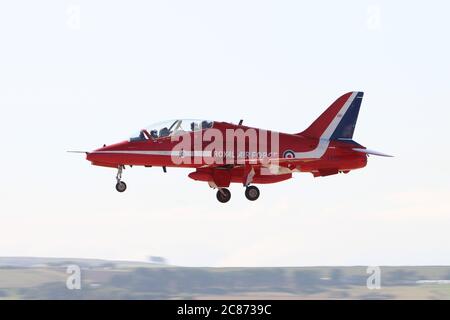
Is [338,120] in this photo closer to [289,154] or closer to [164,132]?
[289,154]

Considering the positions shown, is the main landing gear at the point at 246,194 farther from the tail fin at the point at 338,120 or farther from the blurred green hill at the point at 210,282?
the blurred green hill at the point at 210,282

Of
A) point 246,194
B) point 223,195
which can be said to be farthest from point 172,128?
point 246,194

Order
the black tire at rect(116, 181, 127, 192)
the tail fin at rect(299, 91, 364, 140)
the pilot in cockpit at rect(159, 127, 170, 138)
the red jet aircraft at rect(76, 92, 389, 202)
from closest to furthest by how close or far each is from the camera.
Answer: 1. the black tire at rect(116, 181, 127, 192)
2. the red jet aircraft at rect(76, 92, 389, 202)
3. the pilot in cockpit at rect(159, 127, 170, 138)
4. the tail fin at rect(299, 91, 364, 140)

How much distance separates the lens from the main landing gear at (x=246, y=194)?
49.1 m

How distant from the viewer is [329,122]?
166ft

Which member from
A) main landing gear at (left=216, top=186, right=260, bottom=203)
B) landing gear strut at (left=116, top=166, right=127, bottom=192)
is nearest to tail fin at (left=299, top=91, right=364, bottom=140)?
main landing gear at (left=216, top=186, right=260, bottom=203)

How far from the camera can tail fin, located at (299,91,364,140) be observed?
50469 mm

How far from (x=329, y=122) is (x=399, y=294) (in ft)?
54.9

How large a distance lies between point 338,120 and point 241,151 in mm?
5324

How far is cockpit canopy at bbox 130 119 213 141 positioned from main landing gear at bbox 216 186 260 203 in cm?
347

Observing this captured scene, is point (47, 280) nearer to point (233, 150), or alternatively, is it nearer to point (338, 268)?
point (338, 268)

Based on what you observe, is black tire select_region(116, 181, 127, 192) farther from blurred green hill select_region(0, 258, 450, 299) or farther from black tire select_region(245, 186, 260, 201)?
blurred green hill select_region(0, 258, 450, 299)

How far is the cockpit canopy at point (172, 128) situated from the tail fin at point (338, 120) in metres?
5.49
